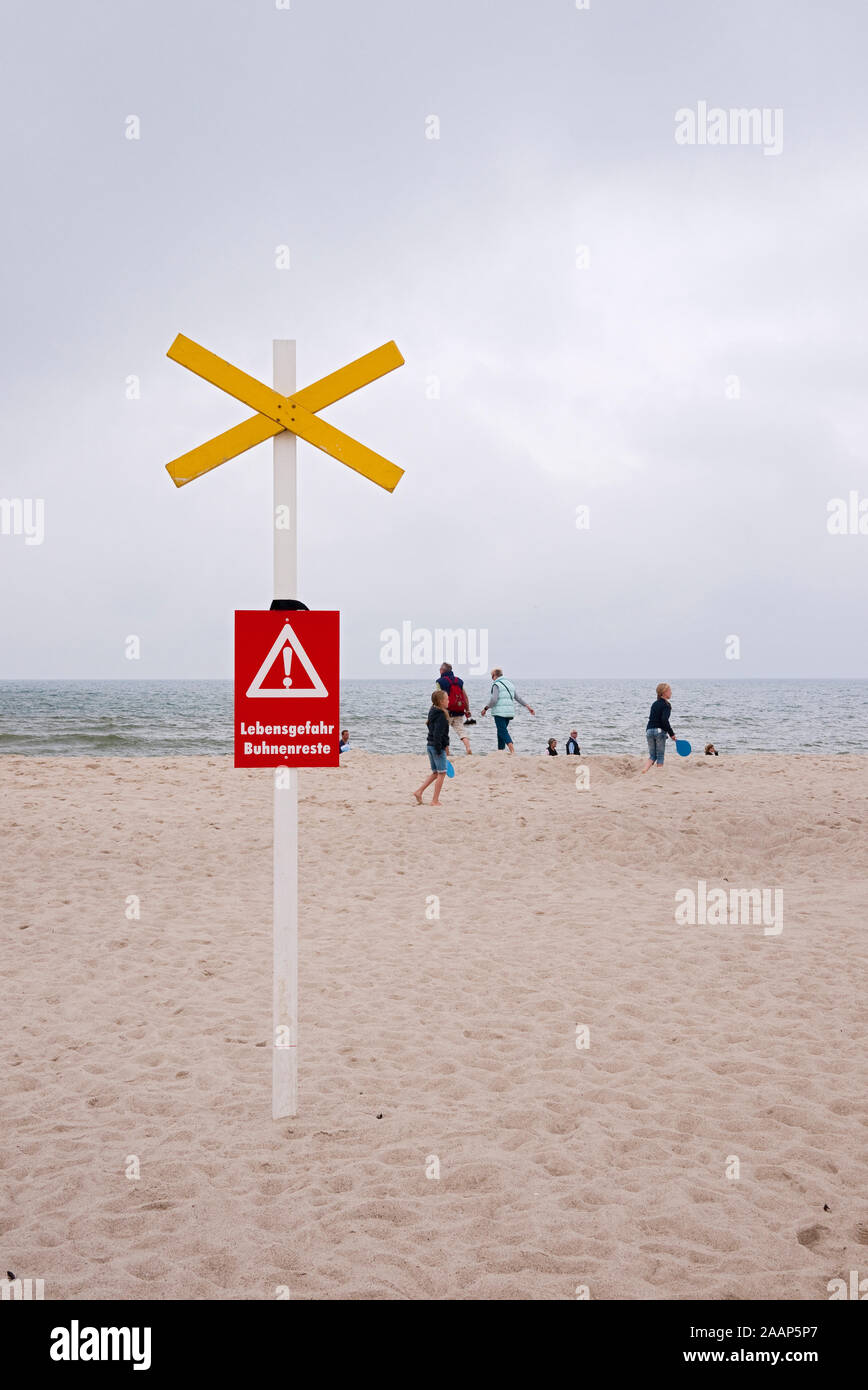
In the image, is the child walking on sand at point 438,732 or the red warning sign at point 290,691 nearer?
the red warning sign at point 290,691

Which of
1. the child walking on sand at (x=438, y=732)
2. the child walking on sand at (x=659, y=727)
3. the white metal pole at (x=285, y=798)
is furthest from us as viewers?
the child walking on sand at (x=659, y=727)

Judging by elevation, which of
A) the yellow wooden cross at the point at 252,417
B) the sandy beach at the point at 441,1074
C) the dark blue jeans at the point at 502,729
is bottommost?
the sandy beach at the point at 441,1074

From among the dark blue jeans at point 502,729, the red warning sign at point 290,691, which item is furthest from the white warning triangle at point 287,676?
the dark blue jeans at point 502,729

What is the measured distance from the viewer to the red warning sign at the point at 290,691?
416 cm

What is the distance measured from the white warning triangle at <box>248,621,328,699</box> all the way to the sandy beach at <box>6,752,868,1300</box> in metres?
2.23

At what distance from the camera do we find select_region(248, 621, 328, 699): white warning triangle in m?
4.16

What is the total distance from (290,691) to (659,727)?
1322 cm

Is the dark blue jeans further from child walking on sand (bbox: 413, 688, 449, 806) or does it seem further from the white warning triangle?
the white warning triangle

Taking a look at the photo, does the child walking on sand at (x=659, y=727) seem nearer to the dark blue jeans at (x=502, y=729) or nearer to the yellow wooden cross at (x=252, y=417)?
the dark blue jeans at (x=502, y=729)

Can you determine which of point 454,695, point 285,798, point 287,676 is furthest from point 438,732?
point 287,676

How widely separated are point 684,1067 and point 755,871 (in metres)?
5.96

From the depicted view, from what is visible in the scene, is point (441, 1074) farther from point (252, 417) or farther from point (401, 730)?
point (401, 730)

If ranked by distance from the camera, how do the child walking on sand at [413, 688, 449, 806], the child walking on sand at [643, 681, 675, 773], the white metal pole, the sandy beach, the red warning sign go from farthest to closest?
the child walking on sand at [643, 681, 675, 773], the child walking on sand at [413, 688, 449, 806], the white metal pole, the red warning sign, the sandy beach

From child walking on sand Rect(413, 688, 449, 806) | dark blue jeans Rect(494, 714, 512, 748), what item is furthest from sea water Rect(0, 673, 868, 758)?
child walking on sand Rect(413, 688, 449, 806)
